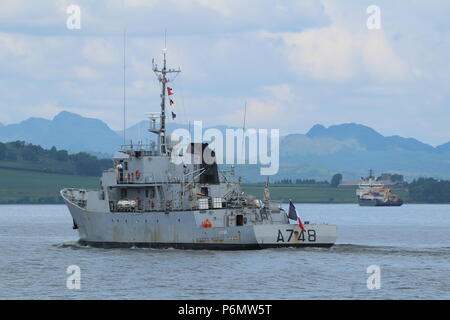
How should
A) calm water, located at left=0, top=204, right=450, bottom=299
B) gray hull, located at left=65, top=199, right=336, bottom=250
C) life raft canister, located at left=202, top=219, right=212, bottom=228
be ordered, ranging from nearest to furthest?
calm water, located at left=0, top=204, right=450, bottom=299 < gray hull, located at left=65, top=199, right=336, bottom=250 < life raft canister, located at left=202, top=219, right=212, bottom=228

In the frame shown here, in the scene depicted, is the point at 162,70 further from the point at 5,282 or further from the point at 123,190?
the point at 5,282

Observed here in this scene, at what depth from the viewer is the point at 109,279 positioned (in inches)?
1955

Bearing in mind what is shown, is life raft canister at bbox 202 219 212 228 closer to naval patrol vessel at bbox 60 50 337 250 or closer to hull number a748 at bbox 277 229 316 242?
naval patrol vessel at bbox 60 50 337 250

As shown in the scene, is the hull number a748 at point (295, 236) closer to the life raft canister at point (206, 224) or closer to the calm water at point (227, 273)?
the calm water at point (227, 273)

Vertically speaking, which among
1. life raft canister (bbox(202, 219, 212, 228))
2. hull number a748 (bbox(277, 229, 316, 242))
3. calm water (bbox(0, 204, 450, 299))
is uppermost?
life raft canister (bbox(202, 219, 212, 228))

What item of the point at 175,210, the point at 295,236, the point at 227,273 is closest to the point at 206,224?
the point at 175,210

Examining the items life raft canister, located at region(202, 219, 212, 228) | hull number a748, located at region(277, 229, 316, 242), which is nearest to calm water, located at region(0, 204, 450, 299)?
hull number a748, located at region(277, 229, 316, 242)

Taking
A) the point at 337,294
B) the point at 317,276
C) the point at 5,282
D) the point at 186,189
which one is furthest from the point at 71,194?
the point at 337,294

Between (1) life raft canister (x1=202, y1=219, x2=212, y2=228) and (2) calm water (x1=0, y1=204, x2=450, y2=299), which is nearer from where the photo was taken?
(2) calm water (x1=0, y1=204, x2=450, y2=299)

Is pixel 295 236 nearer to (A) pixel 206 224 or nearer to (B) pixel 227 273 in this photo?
(A) pixel 206 224

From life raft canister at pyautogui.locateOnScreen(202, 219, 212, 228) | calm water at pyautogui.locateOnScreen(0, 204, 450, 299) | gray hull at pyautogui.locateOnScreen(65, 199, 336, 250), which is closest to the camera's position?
calm water at pyautogui.locateOnScreen(0, 204, 450, 299)

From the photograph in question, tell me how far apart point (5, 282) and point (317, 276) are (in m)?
15.5

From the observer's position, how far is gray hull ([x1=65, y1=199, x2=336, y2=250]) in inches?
2331

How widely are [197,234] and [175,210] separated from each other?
2.21 m
